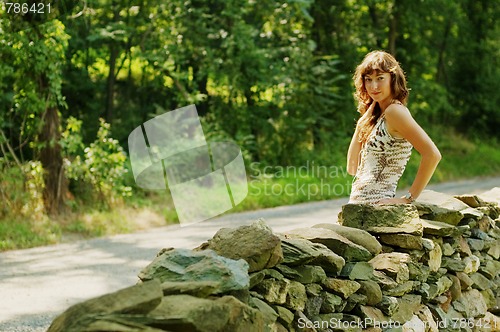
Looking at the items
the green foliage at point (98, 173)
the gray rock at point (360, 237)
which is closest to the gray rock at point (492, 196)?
the gray rock at point (360, 237)

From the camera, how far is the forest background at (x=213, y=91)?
11445 millimetres

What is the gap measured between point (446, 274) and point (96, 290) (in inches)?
136

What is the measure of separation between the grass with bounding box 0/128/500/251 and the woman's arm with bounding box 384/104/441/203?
23.2 feet

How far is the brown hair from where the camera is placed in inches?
175

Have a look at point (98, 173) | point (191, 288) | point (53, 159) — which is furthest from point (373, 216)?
point (98, 173)

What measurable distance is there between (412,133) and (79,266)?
525cm

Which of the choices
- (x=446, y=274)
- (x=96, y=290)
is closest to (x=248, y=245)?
(x=446, y=274)

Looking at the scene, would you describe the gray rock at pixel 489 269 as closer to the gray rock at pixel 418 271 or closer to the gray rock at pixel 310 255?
the gray rock at pixel 418 271

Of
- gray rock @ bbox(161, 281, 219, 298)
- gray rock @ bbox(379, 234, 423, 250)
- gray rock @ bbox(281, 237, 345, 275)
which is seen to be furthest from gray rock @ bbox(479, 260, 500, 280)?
gray rock @ bbox(161, 281, 219, 298)

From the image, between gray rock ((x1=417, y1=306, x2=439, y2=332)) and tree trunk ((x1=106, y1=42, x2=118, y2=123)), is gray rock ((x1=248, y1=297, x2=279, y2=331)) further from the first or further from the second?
tree trunk ((x1=106, y1=42, x2=118, y2=123))

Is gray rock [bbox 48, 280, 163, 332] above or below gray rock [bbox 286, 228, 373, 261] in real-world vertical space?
above

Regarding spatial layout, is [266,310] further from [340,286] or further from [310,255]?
[340,286]

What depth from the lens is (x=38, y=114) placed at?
11.9 meters

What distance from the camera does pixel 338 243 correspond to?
425 cm
